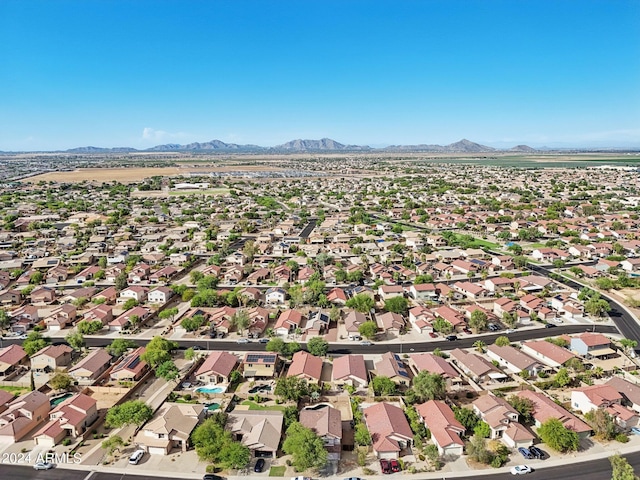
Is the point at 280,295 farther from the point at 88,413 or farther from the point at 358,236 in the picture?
the point at 358,236

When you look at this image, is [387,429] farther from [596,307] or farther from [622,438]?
[596,307]

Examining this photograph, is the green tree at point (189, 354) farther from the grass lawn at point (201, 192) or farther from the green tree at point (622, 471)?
the grass lawn at point (201, 192)

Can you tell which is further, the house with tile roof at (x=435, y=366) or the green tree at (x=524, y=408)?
the house with tile roof at (x=435, y=366)

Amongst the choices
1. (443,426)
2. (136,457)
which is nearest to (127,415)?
(136,457)

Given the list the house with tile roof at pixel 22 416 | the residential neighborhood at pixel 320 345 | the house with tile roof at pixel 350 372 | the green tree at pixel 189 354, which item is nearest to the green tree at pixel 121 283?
the residential neighborhood at pixel 320 345

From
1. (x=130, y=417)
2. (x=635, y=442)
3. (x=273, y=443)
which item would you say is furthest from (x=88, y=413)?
(x=635, y=442)

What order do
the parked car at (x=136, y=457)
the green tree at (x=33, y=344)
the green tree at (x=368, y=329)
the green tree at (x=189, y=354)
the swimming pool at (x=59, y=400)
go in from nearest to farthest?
the parked car at (x=136, y=457)
the swimming pool at (x=59, y=400)
the green tree at (x=189, y=354)
the green tree at (x=33, y=344)
the green tree at (x=368, y=329)

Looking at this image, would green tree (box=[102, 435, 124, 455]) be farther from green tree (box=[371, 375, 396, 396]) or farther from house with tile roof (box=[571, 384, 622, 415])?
house with tile roof (box=[571, 384, 622, 415])
